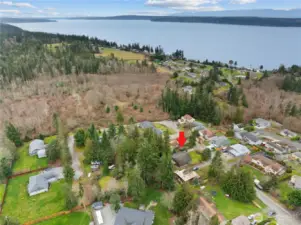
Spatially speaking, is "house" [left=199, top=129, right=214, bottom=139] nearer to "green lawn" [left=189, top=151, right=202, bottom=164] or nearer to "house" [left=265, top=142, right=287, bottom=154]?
"green lawn" [left=189, top=151, right=202, bottom=164]

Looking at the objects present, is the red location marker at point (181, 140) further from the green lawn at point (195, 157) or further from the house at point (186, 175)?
the house at point (186, 175)

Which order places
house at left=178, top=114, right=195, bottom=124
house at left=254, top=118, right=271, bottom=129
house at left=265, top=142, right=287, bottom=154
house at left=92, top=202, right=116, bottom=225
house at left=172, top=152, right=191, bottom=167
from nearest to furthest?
house at left=92, top=202, right=116, bottom=225 → house at left=172, top=152, right=191, bottom=167 → house at left=265, top=142, right=287, bottom=154 → house at left=254, top=118, right=271, bottom=129 → house at left=178, top=114, right=195, bottom=124

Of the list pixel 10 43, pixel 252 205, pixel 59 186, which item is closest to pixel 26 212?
pixel 59 186

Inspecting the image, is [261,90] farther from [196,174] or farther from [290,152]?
[196,174]

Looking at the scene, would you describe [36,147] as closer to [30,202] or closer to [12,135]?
[12,135]

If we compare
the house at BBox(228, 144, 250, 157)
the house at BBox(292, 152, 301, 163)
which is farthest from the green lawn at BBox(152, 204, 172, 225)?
the house at BBox(292, 152, 301, 163)
